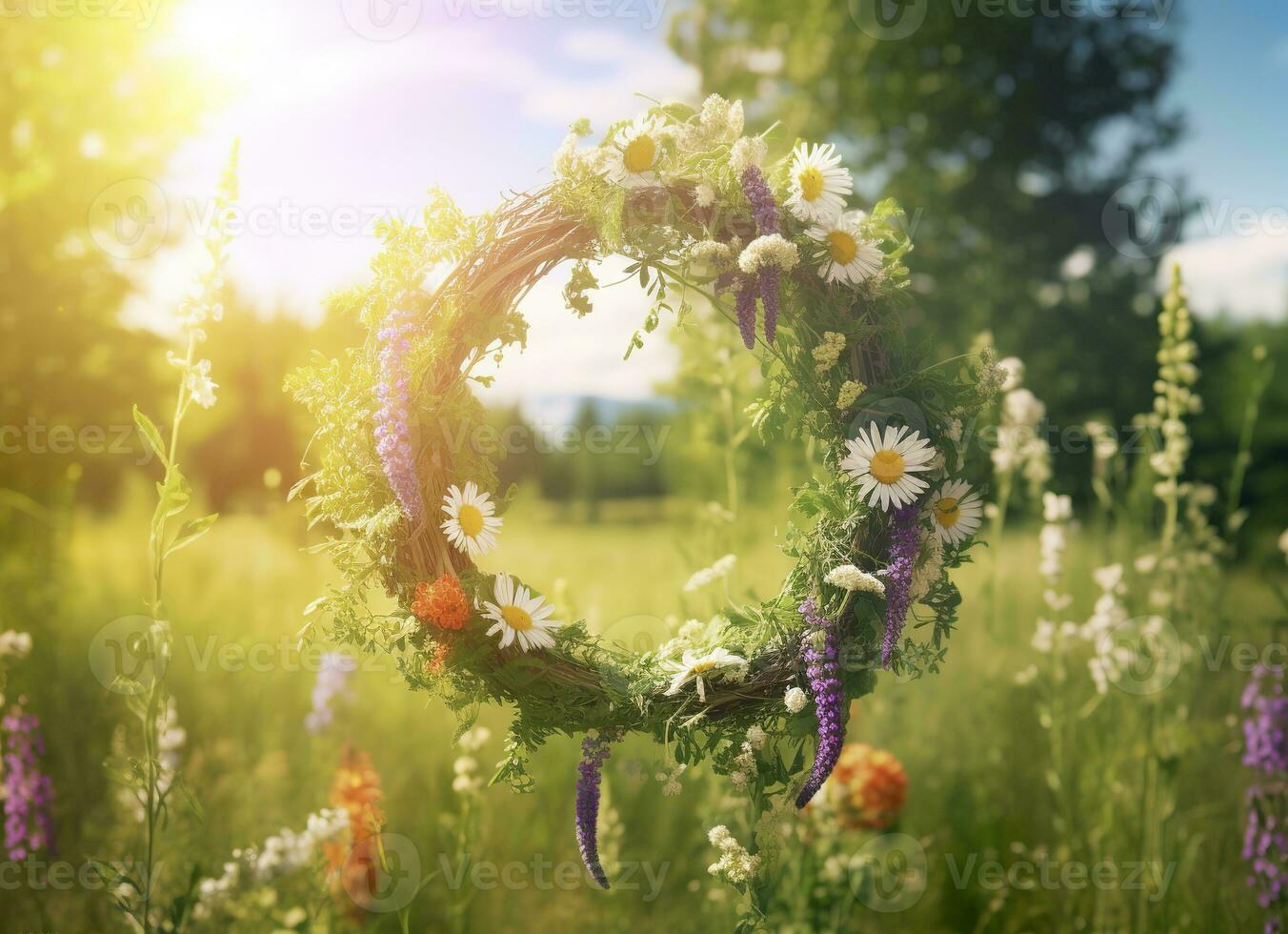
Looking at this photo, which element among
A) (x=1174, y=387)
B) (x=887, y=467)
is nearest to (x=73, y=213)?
(x=887, y=467)

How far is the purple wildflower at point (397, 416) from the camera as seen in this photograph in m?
2.54

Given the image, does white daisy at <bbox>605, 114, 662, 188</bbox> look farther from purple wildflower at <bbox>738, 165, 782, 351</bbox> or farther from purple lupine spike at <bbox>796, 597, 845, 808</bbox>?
purple lupine spike at <bbox>796, 597, 845, 808</bbox>

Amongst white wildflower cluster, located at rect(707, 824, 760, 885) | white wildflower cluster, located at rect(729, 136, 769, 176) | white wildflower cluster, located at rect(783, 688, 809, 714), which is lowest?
white wildflower cluster, located at rect(707, 824, 760, 885)

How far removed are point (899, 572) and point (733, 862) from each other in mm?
965

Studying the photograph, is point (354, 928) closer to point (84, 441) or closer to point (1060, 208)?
point (84, 441)

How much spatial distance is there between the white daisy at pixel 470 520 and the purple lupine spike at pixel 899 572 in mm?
1143

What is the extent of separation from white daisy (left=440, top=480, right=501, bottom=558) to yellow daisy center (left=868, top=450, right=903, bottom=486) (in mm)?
1102

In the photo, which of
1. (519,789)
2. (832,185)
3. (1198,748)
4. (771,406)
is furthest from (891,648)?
(1198,748)

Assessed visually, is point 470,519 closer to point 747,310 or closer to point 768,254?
point 747,310

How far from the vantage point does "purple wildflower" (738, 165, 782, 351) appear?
2438 millimetres

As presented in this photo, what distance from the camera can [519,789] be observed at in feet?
8.46

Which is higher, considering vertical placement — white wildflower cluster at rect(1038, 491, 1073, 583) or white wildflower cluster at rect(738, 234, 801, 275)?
white wildflower cluster at rect(738, 234, 801, 275)

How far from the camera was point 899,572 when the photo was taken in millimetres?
2373

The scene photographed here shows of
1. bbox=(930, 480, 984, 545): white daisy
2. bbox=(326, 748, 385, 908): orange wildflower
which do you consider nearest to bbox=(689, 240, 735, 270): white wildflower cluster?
bbox=(930, 480, 984, 545): white daisy
